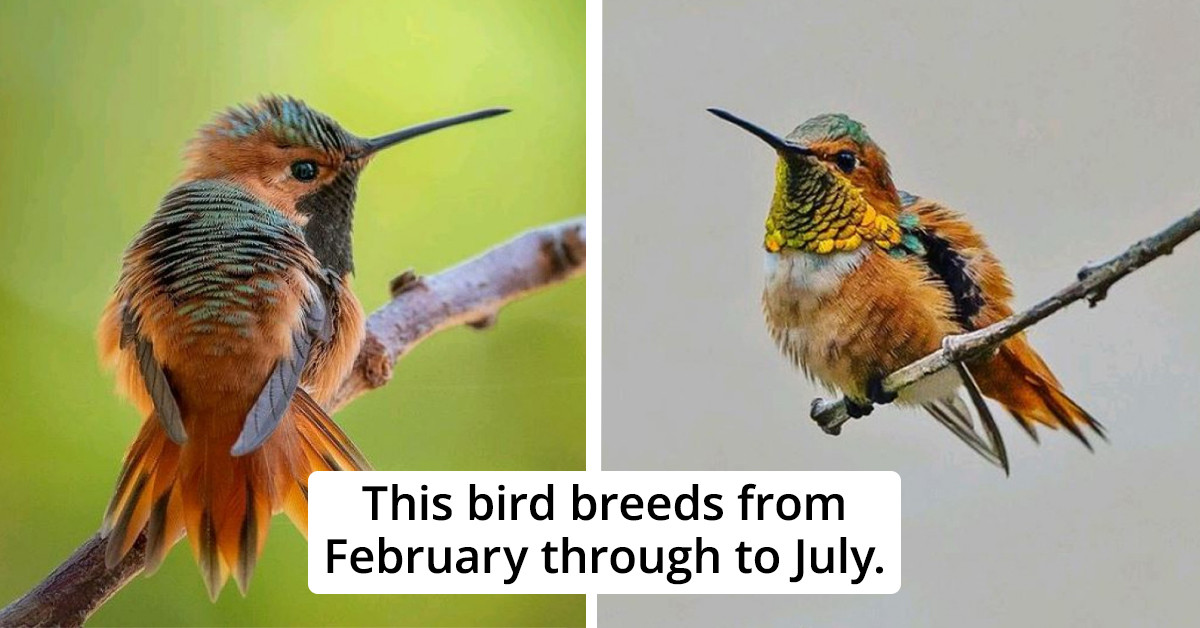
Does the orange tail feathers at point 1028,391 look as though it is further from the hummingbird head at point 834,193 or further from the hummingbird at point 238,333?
the hummingbird at point 238,333

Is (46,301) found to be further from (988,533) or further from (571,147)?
(988,533)

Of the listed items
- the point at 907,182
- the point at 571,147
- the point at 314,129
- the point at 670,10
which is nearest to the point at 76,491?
the point at 314,129

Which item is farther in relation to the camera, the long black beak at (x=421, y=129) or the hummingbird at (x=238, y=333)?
the long black beak at (x=421, y=129)

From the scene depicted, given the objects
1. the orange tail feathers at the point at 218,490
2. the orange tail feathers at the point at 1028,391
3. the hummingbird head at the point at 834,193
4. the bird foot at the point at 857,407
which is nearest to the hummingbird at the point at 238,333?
the orange tail feathers at the point at 218,490

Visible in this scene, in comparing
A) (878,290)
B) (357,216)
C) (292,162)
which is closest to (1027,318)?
(878,290)

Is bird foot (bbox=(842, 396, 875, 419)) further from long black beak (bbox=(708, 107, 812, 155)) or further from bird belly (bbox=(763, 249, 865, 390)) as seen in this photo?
long black beak (bbox=(708, 107, 812, 155))

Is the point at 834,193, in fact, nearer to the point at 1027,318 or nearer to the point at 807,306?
the point at 807,306
